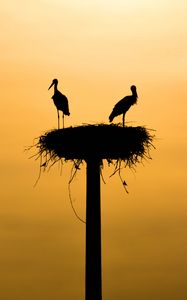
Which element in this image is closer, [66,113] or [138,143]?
[138,143]

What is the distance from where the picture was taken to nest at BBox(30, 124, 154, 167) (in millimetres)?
21078

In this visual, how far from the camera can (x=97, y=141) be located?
21250 millimetres

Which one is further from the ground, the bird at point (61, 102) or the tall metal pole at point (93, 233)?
the bird at point (61, 102)

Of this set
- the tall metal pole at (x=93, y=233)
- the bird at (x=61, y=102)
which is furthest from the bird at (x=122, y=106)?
the tall metal pole at (x=93, y=233)

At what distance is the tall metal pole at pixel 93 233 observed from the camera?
21.5m

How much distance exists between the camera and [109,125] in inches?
830

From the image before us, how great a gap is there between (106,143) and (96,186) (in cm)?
151

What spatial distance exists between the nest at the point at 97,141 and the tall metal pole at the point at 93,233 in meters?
0.88

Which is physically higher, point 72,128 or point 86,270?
point 72,128

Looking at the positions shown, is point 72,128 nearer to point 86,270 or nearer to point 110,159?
point 110,159

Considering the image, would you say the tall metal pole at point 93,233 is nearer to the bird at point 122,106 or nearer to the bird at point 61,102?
the bird at point 122,106

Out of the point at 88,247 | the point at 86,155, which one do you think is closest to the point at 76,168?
the point at 86,155

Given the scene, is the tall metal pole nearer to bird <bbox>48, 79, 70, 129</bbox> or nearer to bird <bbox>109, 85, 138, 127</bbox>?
bird <bbox>109, 85, 138, 127</bbox>

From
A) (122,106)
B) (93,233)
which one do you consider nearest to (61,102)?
(122,106)
